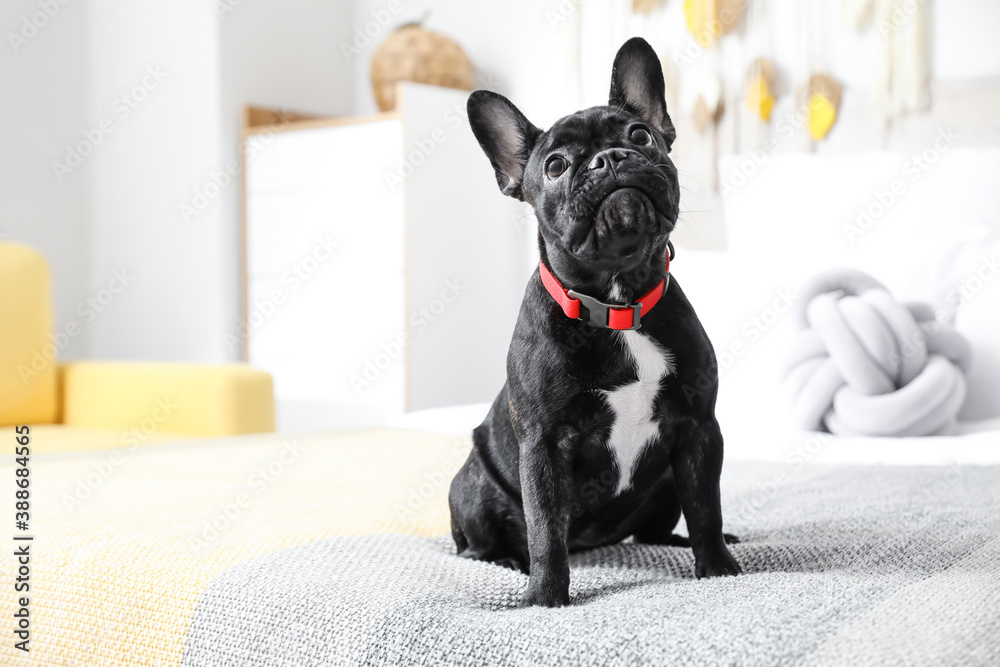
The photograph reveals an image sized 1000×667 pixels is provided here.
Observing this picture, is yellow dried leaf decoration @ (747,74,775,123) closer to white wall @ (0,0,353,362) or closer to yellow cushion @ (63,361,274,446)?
yellow cushion @ (63,361,274,446)

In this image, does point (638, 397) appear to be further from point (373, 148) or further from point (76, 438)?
point (373, 148)

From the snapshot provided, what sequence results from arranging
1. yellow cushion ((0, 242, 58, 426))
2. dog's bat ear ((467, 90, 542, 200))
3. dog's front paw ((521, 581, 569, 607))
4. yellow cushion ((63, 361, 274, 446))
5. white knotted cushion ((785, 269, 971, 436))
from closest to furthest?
dog's front paw ((521, 581, 569, 607)) → dog's bat ear ((467, 90, 542, 200)) → white knotted cushion ((785, 269, 971, 436)) → yellow cushion ((63, 361, 274, 446)) → yellow cushion ((0, 242, 58, 426))

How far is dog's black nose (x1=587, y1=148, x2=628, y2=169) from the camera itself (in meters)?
0.84

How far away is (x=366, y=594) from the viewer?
0.82 m

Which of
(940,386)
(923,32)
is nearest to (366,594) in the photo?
(940,386)

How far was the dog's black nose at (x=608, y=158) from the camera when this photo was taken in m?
0.84

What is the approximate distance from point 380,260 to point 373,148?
42cm

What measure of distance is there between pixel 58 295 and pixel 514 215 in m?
1.99

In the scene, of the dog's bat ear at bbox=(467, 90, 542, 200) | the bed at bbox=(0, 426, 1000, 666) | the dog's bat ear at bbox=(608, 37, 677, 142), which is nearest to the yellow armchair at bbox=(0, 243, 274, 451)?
the bed at bbox=(0, 426, 1000, 666)

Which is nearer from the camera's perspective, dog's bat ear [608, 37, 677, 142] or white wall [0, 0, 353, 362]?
dog's bat ear [608, 37, 677, 142]

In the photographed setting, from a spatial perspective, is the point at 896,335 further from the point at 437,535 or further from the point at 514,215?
the point at 514,215

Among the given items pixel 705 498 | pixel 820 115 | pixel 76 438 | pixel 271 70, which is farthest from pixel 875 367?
pixel 271 70

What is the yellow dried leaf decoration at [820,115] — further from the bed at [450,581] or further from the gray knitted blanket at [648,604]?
the gray knitted blanket at [648,604]

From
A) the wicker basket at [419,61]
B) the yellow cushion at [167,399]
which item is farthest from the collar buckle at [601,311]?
the wicker basket at [419,61]
